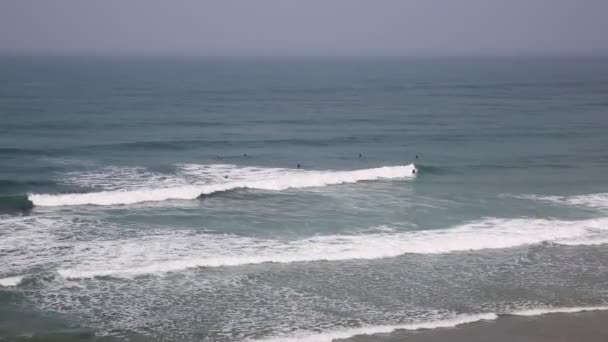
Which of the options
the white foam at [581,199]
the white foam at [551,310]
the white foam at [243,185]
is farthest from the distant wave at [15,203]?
the white foam at [581,199]

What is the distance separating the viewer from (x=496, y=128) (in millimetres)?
54438

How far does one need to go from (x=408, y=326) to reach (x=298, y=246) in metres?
7.95

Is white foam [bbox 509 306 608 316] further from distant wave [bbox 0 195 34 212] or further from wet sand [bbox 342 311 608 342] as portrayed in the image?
distant wave [bbox 0 195 34 212]

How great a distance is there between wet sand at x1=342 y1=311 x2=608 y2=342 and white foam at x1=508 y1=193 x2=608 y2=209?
Result: 45.0ft

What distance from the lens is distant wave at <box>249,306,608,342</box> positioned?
60.1ft

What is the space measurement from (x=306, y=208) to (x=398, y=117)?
3114 centimetres

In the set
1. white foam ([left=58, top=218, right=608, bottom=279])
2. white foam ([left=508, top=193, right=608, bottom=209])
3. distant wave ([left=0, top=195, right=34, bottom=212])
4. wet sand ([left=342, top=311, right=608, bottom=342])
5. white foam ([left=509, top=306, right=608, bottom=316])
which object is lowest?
wet sand ([left=342, top=311, right=608, bottom=342])

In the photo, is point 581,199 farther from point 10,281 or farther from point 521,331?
point 10,281

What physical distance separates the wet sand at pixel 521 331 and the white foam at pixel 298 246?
6652 millimetres

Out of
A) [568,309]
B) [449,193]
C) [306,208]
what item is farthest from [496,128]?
[568,309]

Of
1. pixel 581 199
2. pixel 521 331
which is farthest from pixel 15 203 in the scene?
pixel 581 199

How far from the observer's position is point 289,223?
29359 millimetres

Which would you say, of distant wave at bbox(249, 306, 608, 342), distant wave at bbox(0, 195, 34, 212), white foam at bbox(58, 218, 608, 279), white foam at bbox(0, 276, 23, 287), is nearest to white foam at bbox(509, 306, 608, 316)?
distant wave at bbox(249, 306, 608, 342)

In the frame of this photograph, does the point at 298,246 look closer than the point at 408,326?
No
